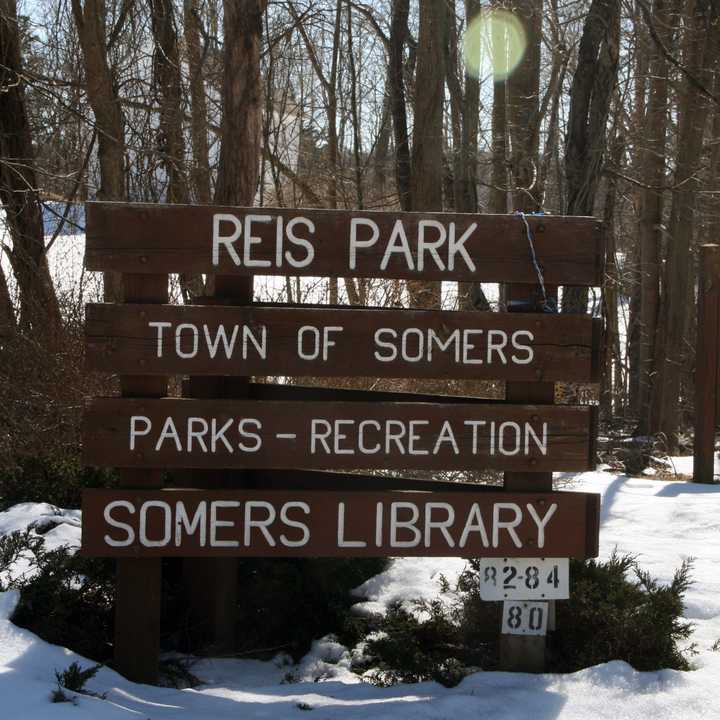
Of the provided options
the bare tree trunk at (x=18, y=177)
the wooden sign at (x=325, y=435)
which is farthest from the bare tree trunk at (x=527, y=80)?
the wooden sign at (x=325, y=435)

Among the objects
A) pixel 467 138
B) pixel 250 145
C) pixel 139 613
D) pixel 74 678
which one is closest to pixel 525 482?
pixel 139 613

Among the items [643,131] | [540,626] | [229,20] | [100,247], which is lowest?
[540,626]

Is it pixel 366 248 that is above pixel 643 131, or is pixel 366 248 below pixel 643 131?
below

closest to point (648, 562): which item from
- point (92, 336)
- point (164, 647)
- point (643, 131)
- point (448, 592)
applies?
point (448, 592)

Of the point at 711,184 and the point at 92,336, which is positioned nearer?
the point at 92,336

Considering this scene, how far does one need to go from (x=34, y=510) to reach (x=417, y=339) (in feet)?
8.81

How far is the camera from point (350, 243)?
3.86 meters

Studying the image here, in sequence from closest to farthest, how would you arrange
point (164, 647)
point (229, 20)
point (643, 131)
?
1. point (164, 647)
2. point (229, 20)
3. point (643, 131)

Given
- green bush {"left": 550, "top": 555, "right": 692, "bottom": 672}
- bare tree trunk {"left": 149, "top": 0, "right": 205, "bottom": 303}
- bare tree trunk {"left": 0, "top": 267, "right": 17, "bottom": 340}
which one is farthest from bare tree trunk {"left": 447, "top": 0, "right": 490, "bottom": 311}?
green bush {"left": 550, "top": 555, "right": 692, "bottom": 672}

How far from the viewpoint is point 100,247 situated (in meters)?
3.82

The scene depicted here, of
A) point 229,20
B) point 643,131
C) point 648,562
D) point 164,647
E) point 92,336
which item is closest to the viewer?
point 92,336

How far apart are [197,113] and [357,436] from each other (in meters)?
9.13

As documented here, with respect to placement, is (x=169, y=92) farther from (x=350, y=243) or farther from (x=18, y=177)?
(x=350, y=243)

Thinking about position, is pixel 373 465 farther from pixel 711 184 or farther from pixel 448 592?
pixel 711 184
